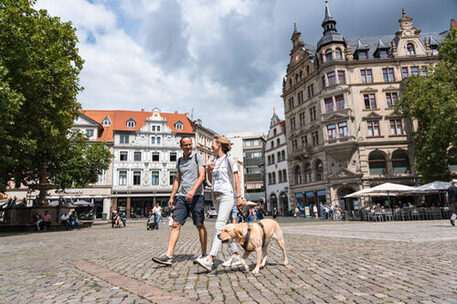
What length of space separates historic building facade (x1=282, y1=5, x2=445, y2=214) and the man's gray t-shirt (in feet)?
98.2

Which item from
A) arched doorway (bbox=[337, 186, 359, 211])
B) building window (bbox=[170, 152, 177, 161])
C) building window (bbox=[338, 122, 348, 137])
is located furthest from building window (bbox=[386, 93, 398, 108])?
building window (bbox=[170, 152, 177, 161])

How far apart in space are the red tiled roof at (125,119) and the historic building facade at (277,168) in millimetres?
14097

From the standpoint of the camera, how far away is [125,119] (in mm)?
48688

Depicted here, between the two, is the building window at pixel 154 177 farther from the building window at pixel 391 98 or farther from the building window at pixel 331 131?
the building window at pixel 391 98

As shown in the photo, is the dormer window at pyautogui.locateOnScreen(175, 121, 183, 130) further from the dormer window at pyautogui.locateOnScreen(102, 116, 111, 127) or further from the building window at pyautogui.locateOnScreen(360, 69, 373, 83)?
the building window at pyautogui.locateOnScreen(360, 69, 373, 83)

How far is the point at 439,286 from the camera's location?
345 cm

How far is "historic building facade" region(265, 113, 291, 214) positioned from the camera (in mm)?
44125

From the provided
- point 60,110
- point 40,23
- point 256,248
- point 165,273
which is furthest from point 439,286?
point 40,23

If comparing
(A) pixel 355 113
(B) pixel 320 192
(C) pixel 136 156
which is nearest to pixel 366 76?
(A) pixel 355 113

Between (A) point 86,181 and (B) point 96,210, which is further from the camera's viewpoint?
(B) point 96,210

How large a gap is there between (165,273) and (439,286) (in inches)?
143

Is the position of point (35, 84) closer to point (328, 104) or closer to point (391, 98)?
point (328, 104)

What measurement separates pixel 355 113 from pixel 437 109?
1160cm

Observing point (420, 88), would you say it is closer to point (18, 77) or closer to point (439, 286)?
point (439, 286)
